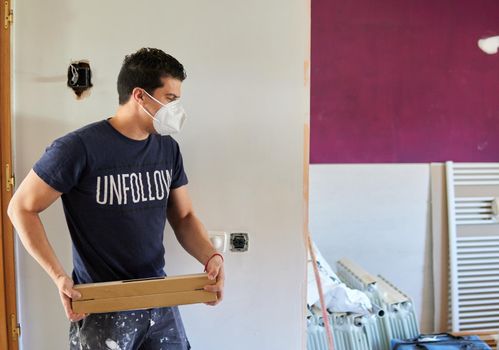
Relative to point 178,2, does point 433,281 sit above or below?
below

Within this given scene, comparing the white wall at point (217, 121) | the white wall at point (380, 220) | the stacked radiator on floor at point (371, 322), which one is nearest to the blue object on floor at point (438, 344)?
the stacked radiator on floor at point (371, 322)

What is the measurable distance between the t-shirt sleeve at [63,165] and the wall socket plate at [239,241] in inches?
27.5

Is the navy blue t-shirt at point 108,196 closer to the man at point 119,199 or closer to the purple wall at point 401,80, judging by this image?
the man at point 119,199

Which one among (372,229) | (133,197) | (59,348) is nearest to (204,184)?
(133,197)

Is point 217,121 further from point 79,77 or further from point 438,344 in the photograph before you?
point 438,344

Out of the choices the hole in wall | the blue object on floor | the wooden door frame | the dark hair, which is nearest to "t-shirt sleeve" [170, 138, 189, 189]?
the dark hair

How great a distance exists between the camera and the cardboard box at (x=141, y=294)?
43.6 inches

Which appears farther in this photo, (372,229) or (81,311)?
(372,229)

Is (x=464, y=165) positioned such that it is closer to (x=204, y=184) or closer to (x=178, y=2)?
(x=204, y=184)

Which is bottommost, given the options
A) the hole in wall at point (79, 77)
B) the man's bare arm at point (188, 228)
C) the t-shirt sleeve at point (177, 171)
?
the man's bare arm at point (188, 228)

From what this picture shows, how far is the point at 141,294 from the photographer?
45.4 inches

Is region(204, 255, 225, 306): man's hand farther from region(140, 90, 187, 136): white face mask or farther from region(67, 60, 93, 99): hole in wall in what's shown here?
region(67, 60, 93, 99): hole in wall

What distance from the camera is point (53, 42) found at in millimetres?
1521

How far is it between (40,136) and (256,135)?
874 mm
